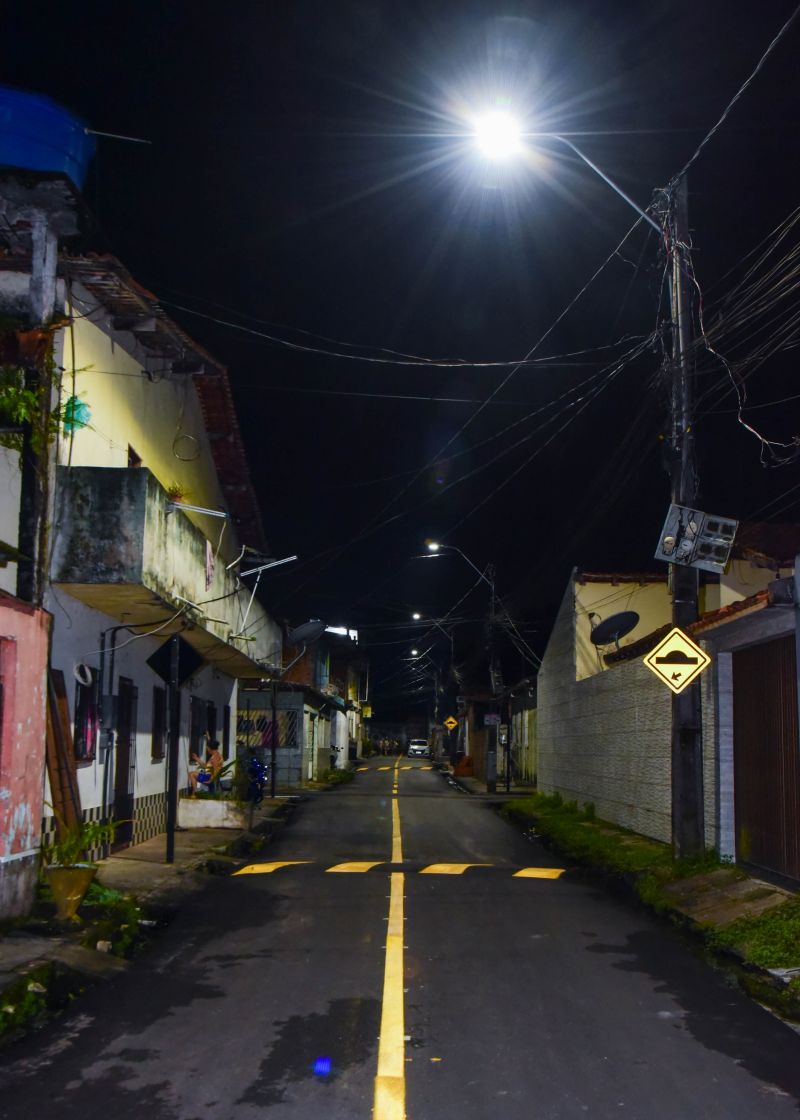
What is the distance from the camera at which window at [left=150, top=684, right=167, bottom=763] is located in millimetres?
18578

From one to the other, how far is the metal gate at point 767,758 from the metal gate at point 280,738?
27.1m

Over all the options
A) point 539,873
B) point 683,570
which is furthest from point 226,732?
point 683,570

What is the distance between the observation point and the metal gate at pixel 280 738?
127 ft

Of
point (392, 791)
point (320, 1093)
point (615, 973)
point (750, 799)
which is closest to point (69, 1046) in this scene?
point (320, 1093)

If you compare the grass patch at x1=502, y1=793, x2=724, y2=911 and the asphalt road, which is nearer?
the asphalt road

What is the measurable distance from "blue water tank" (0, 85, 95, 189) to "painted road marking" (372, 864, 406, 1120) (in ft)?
29.5

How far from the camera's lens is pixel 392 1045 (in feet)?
Answer: 20.0

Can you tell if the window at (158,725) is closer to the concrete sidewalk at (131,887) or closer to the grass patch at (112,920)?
the concrete sidewalk at (131,887)

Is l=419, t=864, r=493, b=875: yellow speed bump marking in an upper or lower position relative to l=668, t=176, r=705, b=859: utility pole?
lower

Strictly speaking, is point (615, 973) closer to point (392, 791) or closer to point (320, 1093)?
point (320, 1093)

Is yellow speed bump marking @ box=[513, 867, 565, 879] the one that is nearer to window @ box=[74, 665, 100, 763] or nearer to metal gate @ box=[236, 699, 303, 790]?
window @ box=[74, 665, 100, 763]

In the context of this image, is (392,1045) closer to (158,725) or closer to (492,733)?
(158,725)

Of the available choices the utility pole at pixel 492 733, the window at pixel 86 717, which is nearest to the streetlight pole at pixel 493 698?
the utility pole at pixel 492 733

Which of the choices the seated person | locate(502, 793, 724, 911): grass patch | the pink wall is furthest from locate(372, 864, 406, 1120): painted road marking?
the seated person
